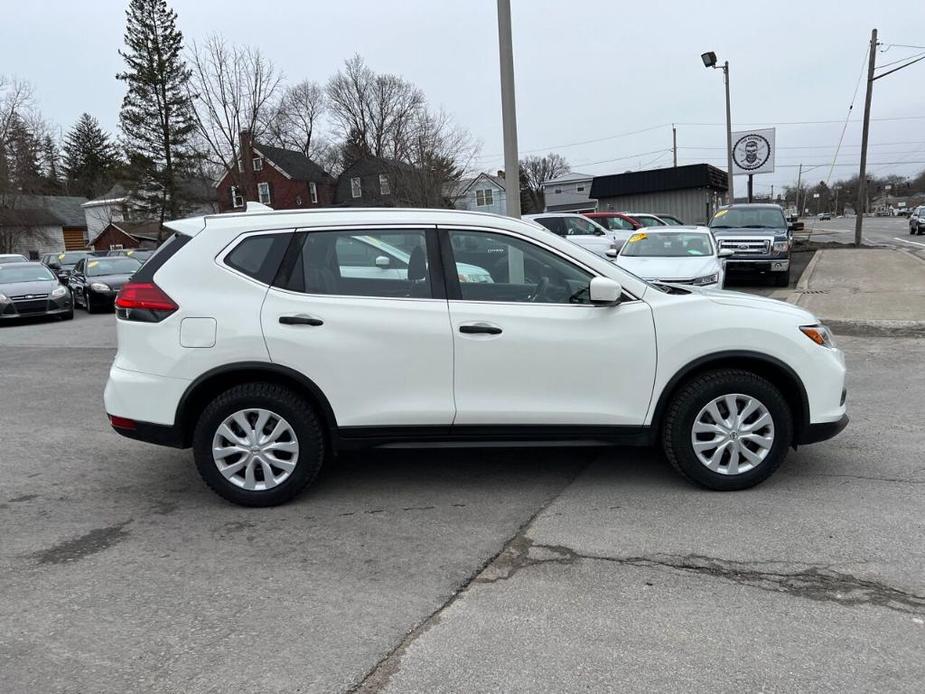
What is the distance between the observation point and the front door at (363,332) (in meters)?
4.24

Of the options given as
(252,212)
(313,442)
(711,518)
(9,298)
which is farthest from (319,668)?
(9,298)

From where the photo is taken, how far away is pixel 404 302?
4.32 m

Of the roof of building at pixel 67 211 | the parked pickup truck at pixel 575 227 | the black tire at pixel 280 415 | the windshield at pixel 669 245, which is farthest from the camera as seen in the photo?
the roof of building at pixel 67 211

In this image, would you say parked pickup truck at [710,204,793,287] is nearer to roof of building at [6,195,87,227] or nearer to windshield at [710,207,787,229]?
windshield at [710,207,787,229]

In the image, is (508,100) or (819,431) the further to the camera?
(508,100)

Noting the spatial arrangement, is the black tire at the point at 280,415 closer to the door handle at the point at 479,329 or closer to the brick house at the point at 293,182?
the door handle at the point at 479,329

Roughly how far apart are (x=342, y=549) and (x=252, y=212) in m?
2.25

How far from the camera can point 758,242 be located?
586 inches

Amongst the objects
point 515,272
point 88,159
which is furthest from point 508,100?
point 88,159

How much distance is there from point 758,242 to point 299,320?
1306cm

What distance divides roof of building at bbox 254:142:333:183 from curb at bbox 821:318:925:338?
4962 centimetres

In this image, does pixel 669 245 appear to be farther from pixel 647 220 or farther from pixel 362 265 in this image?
pixel 647 220

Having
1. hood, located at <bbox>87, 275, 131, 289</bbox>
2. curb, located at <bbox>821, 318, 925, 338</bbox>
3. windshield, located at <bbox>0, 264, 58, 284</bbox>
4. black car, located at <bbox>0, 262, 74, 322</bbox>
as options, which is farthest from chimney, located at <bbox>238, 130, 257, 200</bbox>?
curb, located at <bbox>821, 318, 925, 338</bbox>

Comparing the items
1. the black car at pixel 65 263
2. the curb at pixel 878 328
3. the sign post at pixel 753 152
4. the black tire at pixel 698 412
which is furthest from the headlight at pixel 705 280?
the sign post at pixel 753 152
